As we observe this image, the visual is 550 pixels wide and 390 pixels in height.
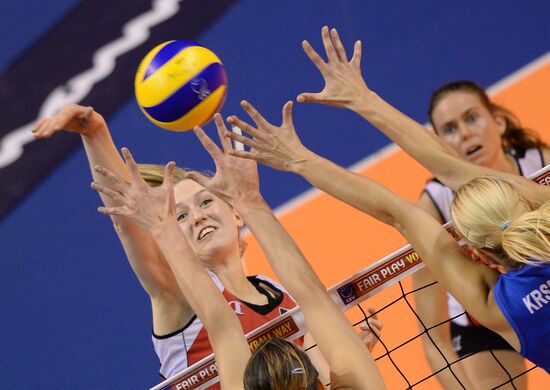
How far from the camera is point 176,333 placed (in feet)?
11.9

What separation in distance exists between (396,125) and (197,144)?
327 cm

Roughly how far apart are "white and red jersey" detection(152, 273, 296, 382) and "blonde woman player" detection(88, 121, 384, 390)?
0.65 m

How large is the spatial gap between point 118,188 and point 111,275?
111 inches

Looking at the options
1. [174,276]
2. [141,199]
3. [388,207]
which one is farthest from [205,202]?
[388,207]

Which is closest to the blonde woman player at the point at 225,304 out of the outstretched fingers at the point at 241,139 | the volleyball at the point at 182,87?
the outstretched fingers at the point at 241,139

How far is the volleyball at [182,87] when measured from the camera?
414 centimetres

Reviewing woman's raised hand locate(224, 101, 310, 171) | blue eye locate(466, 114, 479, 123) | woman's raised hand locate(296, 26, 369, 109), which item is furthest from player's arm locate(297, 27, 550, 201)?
blue eye locate(466, 114, 479, 123)

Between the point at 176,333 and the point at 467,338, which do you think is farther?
the point at 467,338

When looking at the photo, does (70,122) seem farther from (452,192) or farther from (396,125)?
(452,192)

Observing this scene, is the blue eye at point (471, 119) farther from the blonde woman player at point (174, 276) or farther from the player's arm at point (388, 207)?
the player's arm at point (388, 207)

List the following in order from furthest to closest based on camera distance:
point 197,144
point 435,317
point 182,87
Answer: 1. point 197,144
2. point 435,317
3. point 182,87

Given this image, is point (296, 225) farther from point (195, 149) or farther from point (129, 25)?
point (129, 25)

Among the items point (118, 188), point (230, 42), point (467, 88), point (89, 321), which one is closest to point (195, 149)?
point (230, 42)

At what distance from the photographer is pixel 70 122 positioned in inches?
138
